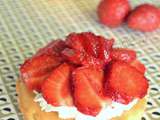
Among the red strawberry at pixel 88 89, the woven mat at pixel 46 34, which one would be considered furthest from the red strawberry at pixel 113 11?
the red strawberry at pixel 88 89

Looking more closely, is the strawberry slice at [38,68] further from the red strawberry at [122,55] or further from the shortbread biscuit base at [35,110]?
the red strawberry at [122,55]

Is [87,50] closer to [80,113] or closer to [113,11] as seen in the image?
[80,113]

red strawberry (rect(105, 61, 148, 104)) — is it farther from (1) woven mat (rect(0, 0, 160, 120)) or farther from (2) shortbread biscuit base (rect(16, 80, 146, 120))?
(1) woven mat (rect(0, 0, 160, 120))

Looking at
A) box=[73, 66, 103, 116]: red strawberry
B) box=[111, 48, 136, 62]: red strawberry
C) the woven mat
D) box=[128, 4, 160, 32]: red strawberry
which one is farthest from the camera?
box=[128, 4, 160, 32]: red strawberry

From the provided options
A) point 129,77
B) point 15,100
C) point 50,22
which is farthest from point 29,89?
point 50,22

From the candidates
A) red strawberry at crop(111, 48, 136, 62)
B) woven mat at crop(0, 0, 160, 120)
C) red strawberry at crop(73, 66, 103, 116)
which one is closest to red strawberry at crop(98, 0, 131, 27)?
woven mat at crop(0, 0, 160, 120)

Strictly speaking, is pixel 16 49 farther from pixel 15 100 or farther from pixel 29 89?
pixel 29 89

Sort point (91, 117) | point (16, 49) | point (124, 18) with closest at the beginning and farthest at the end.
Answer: point (91, 117), point (16, 49), point (124, 18)
